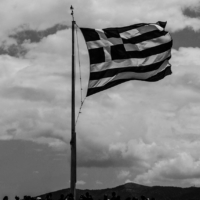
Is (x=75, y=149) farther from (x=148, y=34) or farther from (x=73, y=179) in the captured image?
(x=148, y=34)

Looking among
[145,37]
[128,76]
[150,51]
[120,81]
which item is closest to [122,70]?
[128,76]

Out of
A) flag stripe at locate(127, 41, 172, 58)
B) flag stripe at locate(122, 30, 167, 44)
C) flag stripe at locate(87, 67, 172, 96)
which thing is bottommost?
flag stripe at locate(87, 67, 172, 96)

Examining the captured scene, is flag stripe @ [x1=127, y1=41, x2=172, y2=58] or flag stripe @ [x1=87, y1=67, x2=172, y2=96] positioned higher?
flag stripe @ [x1=127, y1=41, x2=172, y2=58]

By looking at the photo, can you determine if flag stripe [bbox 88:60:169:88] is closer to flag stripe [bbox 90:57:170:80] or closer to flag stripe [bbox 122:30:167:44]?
flag stripe [bbox 90:57:170:80]

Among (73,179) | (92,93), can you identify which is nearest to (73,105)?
(92,93)

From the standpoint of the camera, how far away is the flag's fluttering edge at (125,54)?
106 feet

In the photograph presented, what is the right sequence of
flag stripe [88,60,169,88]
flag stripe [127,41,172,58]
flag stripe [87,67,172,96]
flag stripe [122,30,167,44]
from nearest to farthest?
flag stripe [87,67,172,96] → flag stripe [88,60,169,88] → flag stripe [127,41,172,58] → flag stripe [122,30,167,44]

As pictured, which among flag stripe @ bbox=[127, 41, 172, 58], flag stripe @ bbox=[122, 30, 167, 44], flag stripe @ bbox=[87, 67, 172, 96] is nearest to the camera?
flag stripe @ bbox=[87, 67, 172, 96]

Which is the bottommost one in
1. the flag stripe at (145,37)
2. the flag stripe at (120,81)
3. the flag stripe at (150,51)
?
the flag stripe at (120,81)

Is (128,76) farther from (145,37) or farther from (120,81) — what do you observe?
(145,37)

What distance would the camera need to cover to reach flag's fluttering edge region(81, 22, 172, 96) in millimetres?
32375

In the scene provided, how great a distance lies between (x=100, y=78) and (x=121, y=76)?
1.79 meters

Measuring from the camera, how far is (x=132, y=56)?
3388 centimetres

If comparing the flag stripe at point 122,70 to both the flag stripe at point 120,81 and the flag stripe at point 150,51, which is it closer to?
the flag stripe at point 120,81
